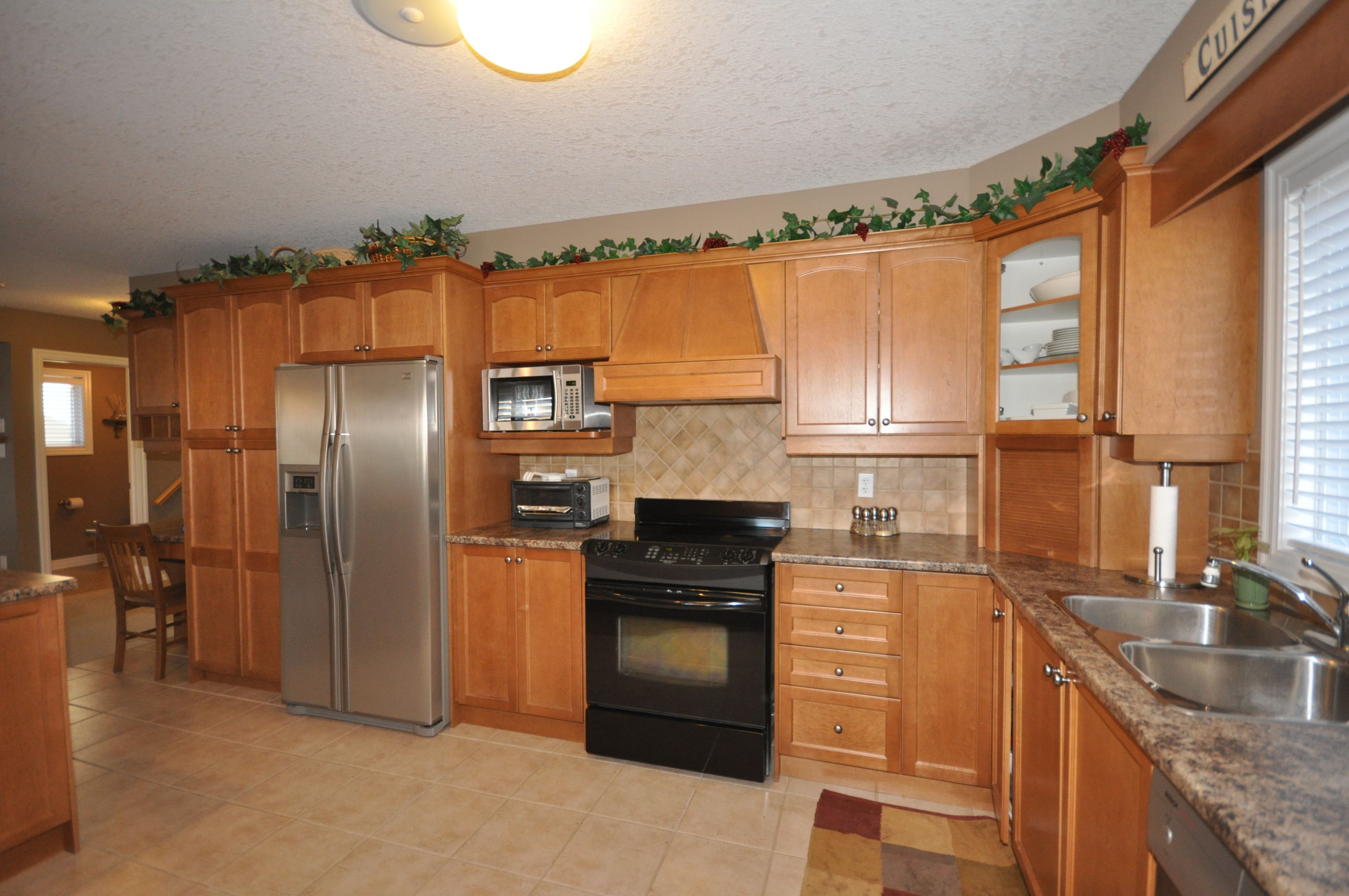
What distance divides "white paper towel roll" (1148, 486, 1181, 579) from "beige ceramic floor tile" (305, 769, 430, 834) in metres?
2.82

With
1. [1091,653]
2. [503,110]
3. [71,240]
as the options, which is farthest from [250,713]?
[1091,653]

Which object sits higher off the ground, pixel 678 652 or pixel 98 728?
pixel 678 652

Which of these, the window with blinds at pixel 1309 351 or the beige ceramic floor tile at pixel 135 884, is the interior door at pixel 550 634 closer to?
the beige ceramic floor tile at pixel 135 884

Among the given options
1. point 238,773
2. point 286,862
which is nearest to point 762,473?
point 286,862

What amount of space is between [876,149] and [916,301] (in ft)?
2.11

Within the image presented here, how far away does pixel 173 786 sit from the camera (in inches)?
101

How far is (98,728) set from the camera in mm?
3070

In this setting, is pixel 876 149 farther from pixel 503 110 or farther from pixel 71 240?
pixel 71 240

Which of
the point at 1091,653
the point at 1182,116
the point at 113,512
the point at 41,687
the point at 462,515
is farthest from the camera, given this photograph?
the point at 113,512

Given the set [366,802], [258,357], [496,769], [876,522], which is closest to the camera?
[366,802]

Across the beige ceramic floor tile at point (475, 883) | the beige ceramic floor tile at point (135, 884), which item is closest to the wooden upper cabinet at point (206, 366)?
the beige ceramic floor tile at point (135, 884)

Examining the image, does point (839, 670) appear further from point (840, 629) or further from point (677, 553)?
point (677, 553)

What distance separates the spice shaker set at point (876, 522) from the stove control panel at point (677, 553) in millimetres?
580

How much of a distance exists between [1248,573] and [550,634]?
2490mm
